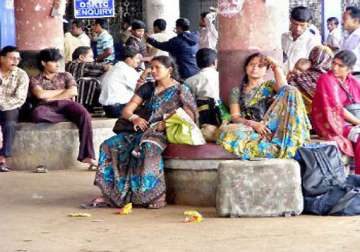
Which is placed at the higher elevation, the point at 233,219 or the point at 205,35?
the point at 205,35

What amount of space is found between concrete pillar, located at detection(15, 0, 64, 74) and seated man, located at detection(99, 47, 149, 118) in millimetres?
928

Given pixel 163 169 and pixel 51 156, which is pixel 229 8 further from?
pixel 51 156

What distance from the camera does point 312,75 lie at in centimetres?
1011

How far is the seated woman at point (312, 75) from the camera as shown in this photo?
10055mm

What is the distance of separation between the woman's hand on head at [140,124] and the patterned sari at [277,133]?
0.79m

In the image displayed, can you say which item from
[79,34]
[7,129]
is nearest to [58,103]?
[7,129]

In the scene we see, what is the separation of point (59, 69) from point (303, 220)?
4.57 m

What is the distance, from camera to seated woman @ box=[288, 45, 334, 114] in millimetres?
10055

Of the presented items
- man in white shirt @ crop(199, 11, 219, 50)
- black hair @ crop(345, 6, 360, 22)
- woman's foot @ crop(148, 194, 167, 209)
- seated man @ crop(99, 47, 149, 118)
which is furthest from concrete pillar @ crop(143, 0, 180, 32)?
woman's foot @ crop(148, 194, 167, 209)

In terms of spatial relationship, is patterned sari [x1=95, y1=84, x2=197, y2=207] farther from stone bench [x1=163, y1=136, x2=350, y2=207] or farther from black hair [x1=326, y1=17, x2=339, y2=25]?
black hair [x1=326, y1=17, x2=339, y2=25]

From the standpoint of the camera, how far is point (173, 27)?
18328mm

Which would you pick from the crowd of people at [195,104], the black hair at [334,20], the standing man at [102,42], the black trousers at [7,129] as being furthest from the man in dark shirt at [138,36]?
the black hair at [334,20]

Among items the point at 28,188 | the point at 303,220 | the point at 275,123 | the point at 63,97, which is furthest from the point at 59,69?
the point at 303,220

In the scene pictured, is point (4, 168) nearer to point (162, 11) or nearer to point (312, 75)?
point (312, 75)
